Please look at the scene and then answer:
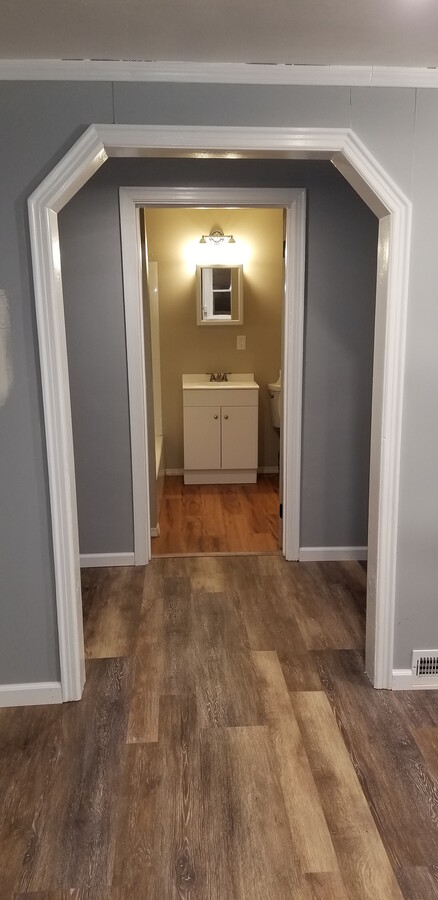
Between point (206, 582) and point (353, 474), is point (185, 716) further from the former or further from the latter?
point (353, 474)

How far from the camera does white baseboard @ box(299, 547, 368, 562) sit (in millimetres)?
3967

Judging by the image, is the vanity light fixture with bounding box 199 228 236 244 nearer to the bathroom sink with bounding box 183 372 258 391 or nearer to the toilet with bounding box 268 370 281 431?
the bathroom sink with bounding box 183 372 258 391

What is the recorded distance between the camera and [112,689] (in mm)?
2707

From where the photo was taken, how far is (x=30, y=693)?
8.52ft

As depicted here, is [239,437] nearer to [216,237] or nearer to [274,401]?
[274,401]

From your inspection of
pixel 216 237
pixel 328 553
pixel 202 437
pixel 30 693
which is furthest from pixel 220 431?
pixel 30 693

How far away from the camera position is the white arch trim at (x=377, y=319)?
2.23 metres

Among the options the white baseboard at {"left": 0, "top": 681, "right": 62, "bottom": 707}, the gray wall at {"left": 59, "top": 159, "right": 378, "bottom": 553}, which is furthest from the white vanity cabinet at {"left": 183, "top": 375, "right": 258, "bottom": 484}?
the white baseboard at {"left": 0, "top": 681, "right": 62, "bottom": 707}

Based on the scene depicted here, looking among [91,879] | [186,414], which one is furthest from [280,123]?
[186,414]

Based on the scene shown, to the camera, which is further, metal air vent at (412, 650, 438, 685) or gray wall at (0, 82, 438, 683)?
metal air vent at (412, 650, 438, 685)

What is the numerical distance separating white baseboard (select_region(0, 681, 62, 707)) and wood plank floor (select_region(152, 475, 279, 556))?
155 cm

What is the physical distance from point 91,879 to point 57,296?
5.92ft

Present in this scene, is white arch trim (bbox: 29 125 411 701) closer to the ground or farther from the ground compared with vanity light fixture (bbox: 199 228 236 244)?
closer to the ground

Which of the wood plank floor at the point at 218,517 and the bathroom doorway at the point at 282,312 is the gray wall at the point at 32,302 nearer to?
the bathroom doorway at the point at 282,312
